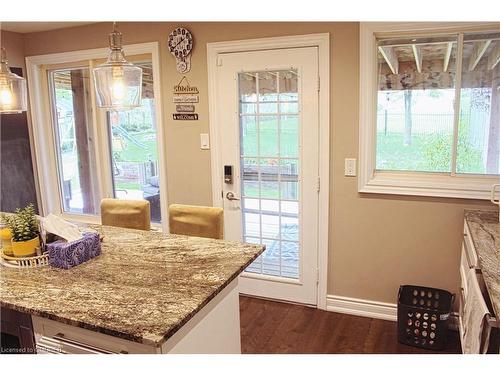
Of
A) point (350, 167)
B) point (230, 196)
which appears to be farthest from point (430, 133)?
point (230, 196)

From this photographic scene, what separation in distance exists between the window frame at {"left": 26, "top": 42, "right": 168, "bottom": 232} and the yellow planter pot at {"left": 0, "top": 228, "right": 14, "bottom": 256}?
1.67m

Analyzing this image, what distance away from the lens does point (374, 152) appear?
2838 millimetres

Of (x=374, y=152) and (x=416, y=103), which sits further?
(x=374, y=152)

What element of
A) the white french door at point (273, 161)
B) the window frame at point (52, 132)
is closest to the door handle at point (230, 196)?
the white french door at point (273, 161)

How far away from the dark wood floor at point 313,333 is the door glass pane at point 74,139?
2.16 meters

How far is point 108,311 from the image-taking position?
1.40m

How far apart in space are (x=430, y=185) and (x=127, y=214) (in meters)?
2.03

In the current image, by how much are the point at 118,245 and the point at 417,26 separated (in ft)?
7.22

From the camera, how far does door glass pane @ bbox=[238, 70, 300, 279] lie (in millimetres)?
2967

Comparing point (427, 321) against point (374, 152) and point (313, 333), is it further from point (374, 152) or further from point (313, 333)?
point (374, 152)

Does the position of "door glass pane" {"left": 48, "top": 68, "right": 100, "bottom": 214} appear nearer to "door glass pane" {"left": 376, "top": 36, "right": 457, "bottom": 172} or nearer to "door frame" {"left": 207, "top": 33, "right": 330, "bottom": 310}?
"door frame" {"left": 207, "top": 33, "right": 330, "bottom": 310}

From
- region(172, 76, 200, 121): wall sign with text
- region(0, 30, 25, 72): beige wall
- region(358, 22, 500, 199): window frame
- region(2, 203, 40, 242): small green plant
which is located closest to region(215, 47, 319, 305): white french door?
region(172, 76, 200, 121): wall sign with text

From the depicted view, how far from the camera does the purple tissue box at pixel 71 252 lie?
1789 millimetres

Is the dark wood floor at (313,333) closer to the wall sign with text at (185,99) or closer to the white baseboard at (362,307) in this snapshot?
the white baseboard at (362,307)
